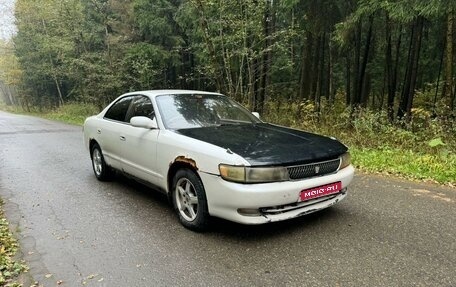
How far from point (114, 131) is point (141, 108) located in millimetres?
729

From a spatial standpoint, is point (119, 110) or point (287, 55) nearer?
point (119, 110)

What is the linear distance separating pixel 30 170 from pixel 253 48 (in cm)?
927

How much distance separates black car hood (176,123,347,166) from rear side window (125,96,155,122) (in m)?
0.83

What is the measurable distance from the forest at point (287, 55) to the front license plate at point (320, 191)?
170 inches

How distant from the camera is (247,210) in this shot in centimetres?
369

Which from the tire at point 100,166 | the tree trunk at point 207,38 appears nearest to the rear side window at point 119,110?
the tire at point 100,166

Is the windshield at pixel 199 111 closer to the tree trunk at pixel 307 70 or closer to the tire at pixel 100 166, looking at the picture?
the tire at pixel 100 166

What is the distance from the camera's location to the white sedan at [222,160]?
3654 millimetres

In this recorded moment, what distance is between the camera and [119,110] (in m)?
6.08

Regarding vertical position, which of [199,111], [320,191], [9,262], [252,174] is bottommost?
[9,262]

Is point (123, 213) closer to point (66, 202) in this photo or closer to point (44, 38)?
point (66, 202)

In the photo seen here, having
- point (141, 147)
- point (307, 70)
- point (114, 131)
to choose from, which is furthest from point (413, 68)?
point (141, 147)

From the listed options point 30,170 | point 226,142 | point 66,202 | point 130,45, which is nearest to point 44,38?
point 130,45

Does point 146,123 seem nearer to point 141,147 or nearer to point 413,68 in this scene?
point 141,147
